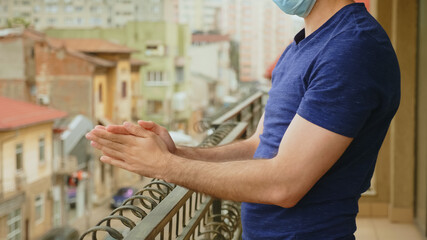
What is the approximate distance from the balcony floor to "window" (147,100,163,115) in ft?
118

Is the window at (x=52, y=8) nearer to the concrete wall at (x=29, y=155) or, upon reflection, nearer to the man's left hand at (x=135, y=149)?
the concrete wall at (x=29, y=155)

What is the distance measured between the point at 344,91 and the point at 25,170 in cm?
2593

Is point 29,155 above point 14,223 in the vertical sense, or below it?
above

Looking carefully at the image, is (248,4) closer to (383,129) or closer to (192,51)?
(192,51)

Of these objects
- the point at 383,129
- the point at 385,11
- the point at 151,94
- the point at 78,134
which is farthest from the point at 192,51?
the point at 383,129

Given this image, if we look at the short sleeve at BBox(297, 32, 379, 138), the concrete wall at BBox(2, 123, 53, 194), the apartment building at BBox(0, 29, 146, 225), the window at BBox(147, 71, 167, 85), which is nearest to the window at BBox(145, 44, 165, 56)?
the window at BBox(147, 71, 167, 85)

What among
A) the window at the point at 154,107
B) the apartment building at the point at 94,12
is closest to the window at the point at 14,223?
the window at the point at 154,107

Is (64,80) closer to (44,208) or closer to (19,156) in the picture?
(19,156)

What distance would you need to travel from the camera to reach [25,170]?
25.6 metres

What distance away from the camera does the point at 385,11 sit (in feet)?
14.6

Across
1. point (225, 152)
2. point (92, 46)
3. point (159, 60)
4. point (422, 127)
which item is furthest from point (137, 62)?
point (225, 152)

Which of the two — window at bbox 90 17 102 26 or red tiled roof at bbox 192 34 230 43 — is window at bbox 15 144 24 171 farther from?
window at bbox 90 17 102 26

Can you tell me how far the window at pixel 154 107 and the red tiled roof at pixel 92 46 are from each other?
20.8 feet

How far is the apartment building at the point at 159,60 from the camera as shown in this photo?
38909mm
